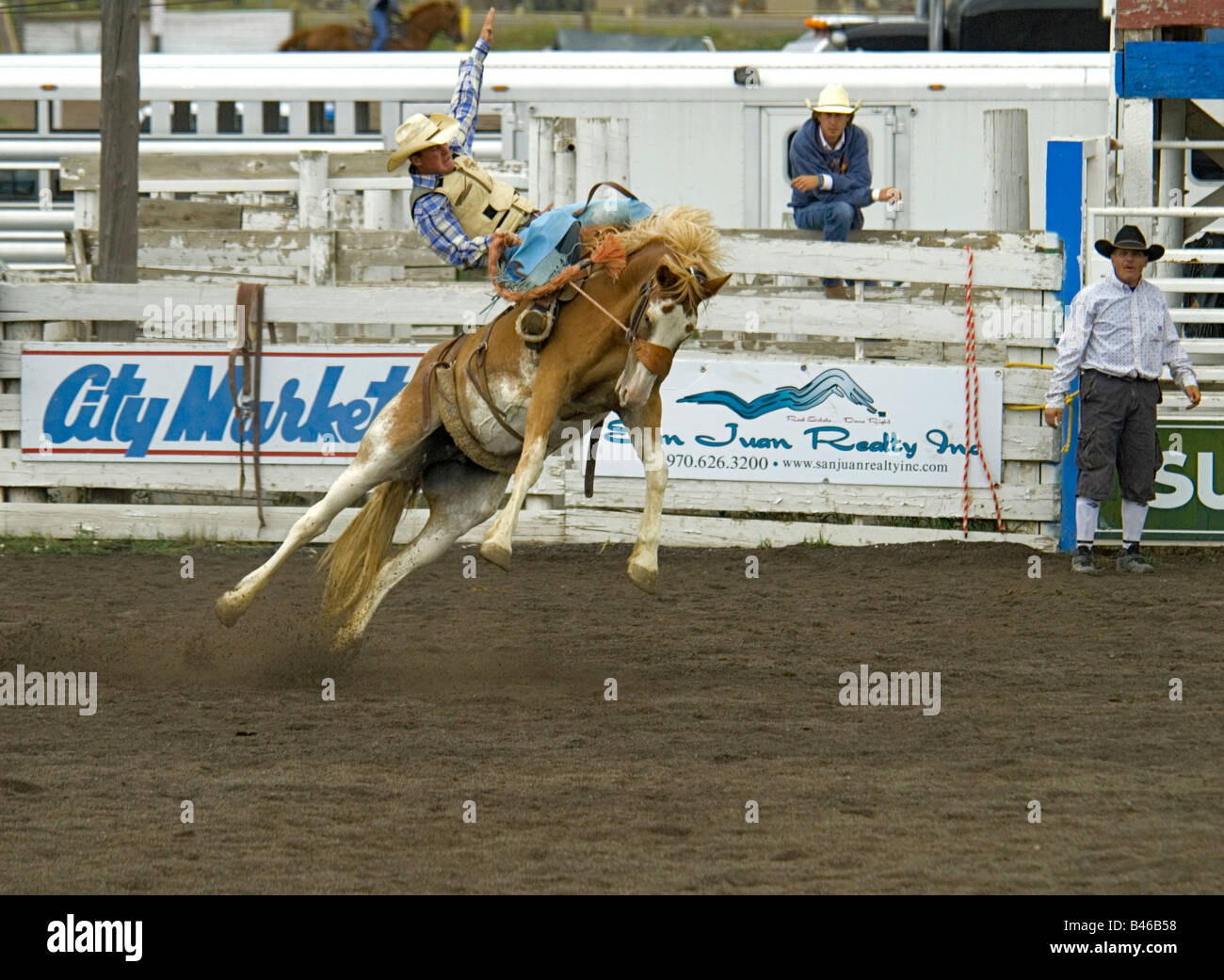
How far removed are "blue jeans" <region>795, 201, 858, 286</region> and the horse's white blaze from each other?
5236 mm

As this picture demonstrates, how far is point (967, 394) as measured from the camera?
1062 centimetres

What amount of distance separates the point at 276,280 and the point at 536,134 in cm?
436

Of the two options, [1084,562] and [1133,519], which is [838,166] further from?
[1084,562]

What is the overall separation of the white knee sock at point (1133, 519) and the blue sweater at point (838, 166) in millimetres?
3118

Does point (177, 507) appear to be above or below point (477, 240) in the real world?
below

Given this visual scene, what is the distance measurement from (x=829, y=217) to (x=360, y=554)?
17.4 ft

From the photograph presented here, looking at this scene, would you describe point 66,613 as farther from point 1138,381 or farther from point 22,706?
point 1138,381

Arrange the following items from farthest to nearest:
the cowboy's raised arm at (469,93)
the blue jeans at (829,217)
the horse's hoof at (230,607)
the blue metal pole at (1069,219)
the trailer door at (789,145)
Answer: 1. the trailer door at (789,145)
2. the blue jeans at (829,217)
3. the blue metal pole at (1069,219)
4. the horse's hoof at (230,607)
5. the cowboy's raised arm at (469,93)

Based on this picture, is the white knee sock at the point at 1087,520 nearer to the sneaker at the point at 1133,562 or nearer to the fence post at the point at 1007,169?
the sneaker at the point at 1133,562

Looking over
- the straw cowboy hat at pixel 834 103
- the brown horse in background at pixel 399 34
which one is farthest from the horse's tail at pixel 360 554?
the brown horse in background at pixel 399 34

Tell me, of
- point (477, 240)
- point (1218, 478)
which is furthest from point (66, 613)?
point (1218, 478)

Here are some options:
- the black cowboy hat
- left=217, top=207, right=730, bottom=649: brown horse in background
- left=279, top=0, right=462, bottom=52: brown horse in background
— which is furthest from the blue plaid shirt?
left=279, top=0, right=462, bottom=52: brown horse in background

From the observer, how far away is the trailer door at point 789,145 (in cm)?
1720
